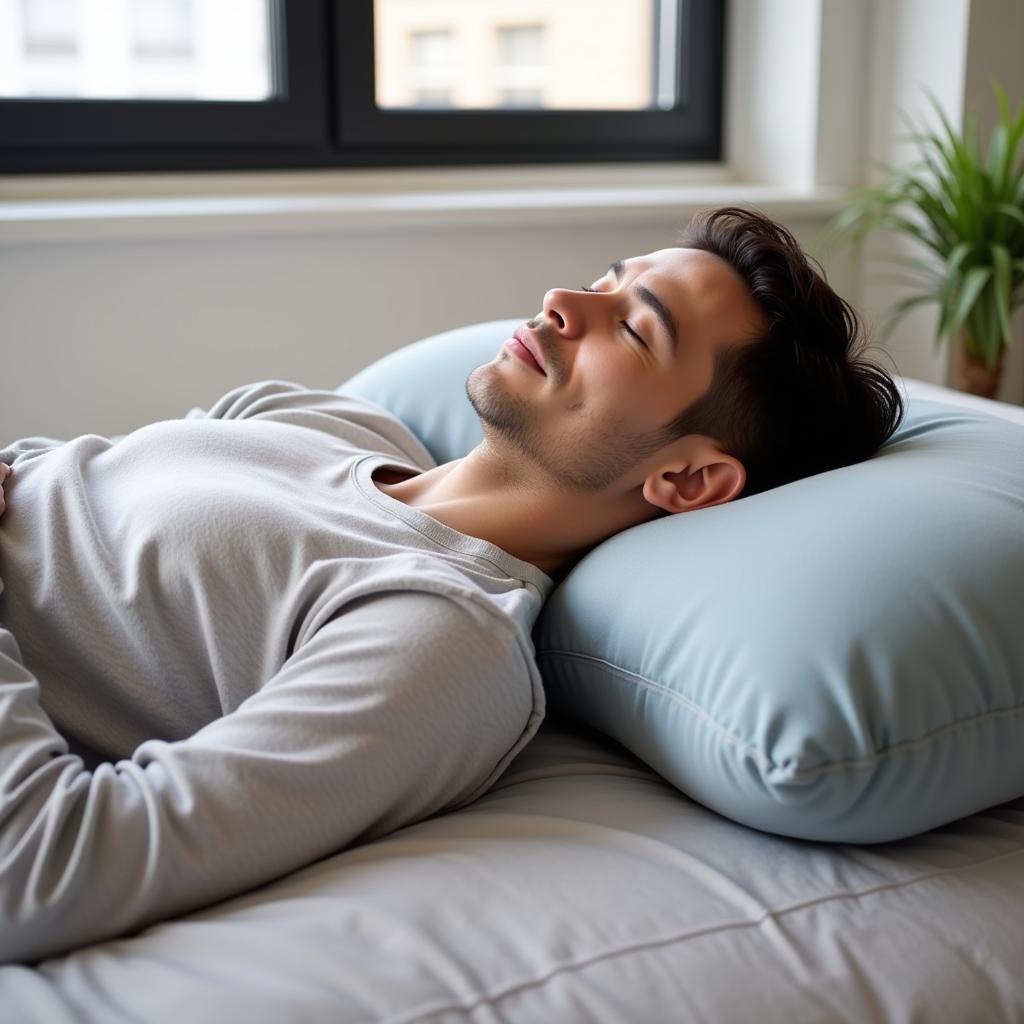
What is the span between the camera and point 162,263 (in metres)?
2.19

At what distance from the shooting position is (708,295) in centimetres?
125

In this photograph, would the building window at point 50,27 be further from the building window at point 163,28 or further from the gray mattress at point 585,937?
the gray mattress at point 585,937

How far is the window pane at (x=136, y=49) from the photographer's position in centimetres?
243

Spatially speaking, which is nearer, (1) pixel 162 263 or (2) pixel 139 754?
(2) pixel 139 754

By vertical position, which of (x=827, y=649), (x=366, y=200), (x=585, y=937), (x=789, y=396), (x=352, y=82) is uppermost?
(x=352, y=82)

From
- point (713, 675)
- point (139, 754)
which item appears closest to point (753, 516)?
point (713, 675)

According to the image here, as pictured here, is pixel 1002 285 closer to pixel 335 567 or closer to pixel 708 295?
pixel 708 295

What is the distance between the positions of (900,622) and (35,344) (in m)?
1.68

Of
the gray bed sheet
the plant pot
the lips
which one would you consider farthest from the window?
the gray bed sheet

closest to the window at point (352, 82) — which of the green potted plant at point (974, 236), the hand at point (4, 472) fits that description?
the green potted plant at point (974, 236)

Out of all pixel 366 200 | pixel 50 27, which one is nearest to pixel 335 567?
pixel 366 200

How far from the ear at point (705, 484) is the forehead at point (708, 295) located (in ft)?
0.41

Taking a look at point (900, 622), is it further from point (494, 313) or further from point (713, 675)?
point (494, 313)

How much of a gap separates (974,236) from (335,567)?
1769mm
